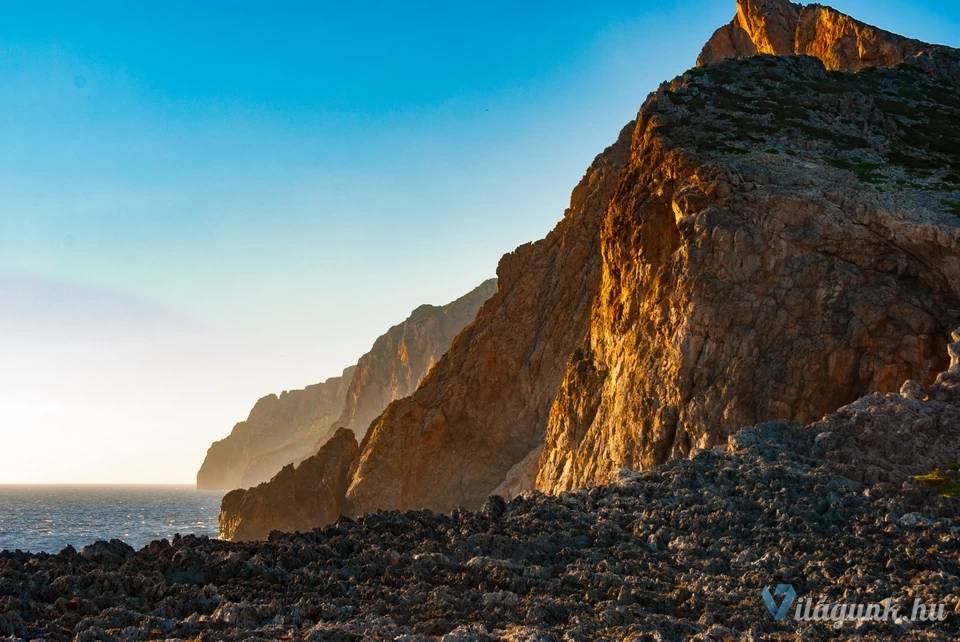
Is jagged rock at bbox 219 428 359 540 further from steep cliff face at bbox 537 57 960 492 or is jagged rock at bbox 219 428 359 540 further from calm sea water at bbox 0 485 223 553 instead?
steep cliff face at bbox 537 57 960 492

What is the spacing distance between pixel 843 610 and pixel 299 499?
7052cm

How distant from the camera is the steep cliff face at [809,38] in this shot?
249 feet

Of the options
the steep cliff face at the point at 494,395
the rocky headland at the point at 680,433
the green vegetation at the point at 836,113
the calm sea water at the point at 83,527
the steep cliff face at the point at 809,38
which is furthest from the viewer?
the calm sea water at the point at 83,527

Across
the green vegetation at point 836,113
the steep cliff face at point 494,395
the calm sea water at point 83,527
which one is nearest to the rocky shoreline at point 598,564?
the green vegetation at point 836,113

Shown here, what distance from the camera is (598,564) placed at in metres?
18.3

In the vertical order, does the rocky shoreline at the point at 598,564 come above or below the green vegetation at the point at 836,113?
below

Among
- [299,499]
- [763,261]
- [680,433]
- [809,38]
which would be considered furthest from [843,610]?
[809,38]

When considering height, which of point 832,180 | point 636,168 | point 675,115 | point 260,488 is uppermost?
point 675,115

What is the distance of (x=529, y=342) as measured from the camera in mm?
78250

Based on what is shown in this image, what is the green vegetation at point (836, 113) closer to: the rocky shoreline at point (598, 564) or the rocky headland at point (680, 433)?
the rocky headland at point (680, 433)

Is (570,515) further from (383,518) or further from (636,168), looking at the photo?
(636,168)

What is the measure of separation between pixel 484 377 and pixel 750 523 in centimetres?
5746

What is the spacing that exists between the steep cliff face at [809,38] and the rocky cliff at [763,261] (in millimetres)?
6347

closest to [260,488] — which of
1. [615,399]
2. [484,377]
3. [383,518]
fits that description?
[484,377]
